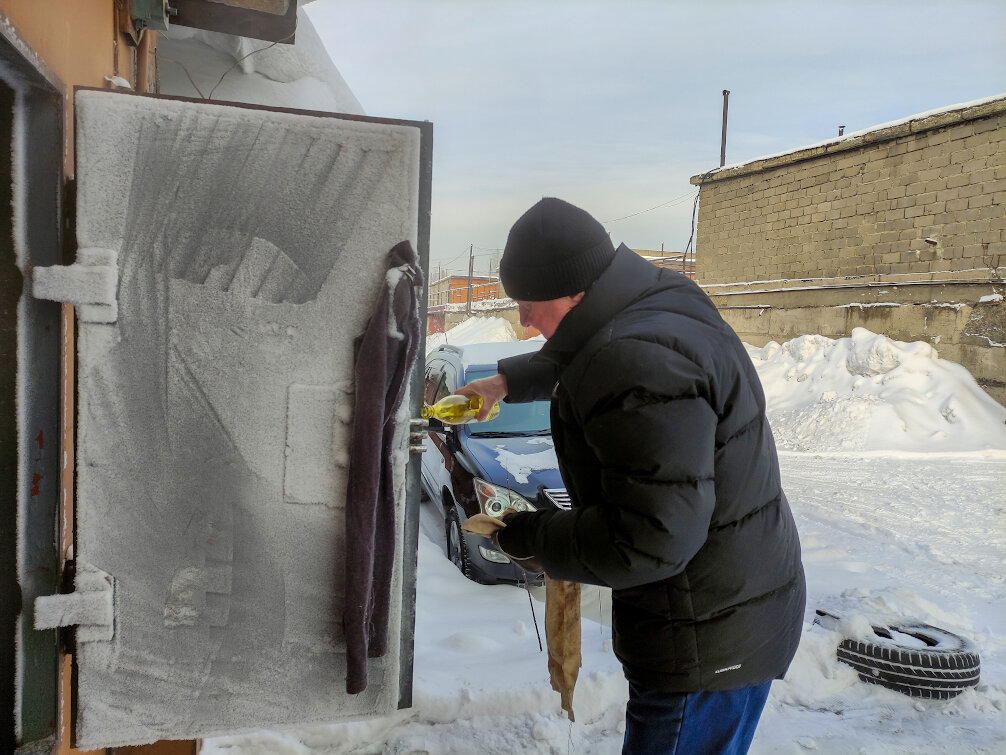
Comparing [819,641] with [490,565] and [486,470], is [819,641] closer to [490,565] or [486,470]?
[490,565]

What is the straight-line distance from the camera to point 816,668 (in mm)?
3355

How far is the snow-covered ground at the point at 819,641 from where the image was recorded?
2.84m

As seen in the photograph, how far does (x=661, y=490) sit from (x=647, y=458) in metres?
0.07

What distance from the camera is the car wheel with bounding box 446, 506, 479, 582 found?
15.2 feet

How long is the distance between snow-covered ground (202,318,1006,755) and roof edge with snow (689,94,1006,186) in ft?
19.3

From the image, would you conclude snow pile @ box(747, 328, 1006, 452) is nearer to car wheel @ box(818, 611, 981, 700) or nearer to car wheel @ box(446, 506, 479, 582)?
car wheel @ box(446, 506, 479, 582)

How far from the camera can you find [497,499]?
4559 millimetres

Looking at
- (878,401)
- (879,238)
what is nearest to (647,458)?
(878,401)

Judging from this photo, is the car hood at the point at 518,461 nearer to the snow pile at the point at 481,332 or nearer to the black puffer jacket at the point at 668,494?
the black puffer jacket at the point at 668,494

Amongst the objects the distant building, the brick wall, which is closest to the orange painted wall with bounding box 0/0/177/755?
the brick wall

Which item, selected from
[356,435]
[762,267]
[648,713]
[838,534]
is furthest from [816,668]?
[762,267]

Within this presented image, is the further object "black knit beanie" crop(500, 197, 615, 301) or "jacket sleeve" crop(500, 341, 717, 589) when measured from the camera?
"black knit beanie" crop(500, 197, 615, 301)

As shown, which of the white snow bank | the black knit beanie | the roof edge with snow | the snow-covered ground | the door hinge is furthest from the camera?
the roof edge with snow

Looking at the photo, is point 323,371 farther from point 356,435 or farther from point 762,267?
point 762,267
